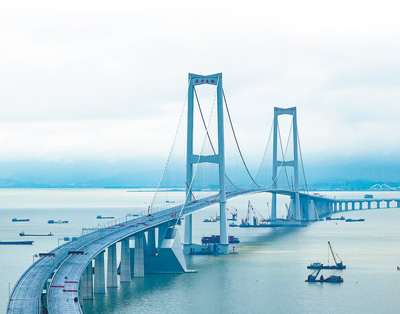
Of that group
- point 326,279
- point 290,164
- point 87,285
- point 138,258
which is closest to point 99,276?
point 87,285

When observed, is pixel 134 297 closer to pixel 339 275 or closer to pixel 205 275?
pixel 205 275

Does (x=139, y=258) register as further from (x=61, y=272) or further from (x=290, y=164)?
(x=290, y=164)

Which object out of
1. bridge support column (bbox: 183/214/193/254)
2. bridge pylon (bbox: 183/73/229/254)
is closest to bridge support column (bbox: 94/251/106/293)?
bridge pylon (bbox: 183/73/229/254)

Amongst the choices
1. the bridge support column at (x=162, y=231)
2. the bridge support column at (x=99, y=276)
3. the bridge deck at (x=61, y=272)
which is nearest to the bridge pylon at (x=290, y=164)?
the bridge support column at (x=162, y=231)

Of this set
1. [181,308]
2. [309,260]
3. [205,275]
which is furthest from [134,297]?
[309,260]

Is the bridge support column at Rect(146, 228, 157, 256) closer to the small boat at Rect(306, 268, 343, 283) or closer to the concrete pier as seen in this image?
the concrete pier

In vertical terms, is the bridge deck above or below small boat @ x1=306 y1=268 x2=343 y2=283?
above
